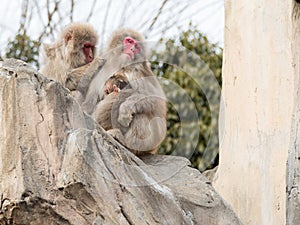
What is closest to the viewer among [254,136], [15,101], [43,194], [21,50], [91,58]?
[43,194]

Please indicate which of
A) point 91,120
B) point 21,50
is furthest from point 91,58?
point 21,50

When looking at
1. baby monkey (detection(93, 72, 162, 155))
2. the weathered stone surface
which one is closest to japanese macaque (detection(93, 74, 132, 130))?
baby monkey (detection(93, 72, 162, 155))

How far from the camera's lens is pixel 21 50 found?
8.73 meters

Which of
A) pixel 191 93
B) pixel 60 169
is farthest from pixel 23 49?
pixel 60 169

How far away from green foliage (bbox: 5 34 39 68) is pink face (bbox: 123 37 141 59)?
4.04 meters

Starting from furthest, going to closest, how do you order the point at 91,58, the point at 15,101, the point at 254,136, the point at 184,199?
the point at 91,58 < the point at 254,136 < the point at 184,199 < the point at 15,101

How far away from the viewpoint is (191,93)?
269 inches

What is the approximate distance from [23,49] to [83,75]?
4038mm

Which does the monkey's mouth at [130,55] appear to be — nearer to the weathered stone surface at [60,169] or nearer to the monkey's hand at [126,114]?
the monkey's hand at [126,114]

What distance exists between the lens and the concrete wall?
4570 millimetres

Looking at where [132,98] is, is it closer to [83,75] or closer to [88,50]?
[83,75]

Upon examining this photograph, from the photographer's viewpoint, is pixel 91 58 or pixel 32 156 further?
pixel 91 58

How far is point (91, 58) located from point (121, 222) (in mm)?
2053

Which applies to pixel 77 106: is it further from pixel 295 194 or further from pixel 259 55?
pixel 259 55
